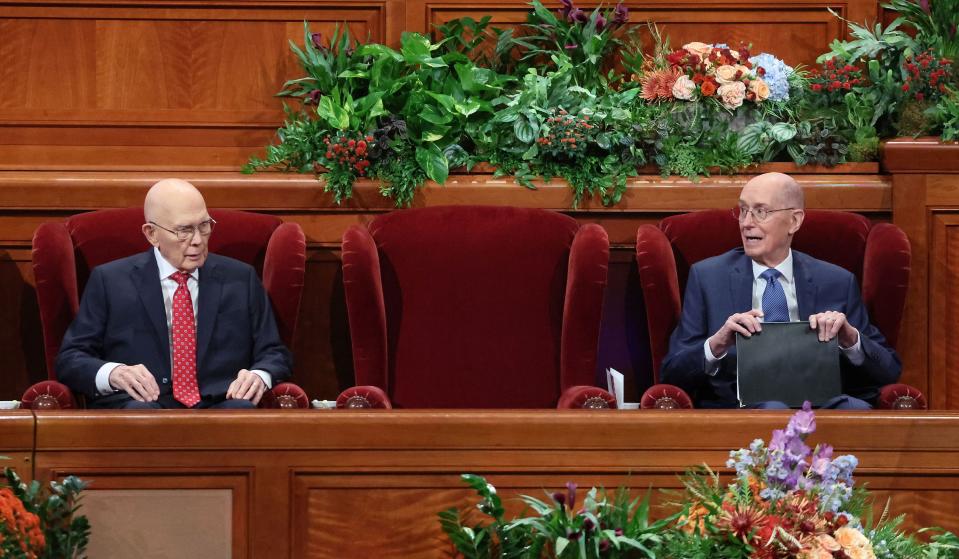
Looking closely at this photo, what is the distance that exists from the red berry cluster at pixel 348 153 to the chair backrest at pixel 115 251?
25 centimetres

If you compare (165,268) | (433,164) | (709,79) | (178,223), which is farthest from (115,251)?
(709,79)

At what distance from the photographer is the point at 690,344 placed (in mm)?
3850

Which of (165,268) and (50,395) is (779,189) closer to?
(165,268)

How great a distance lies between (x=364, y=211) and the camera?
4.29 meters

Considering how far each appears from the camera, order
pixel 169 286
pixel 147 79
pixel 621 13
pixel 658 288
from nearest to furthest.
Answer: pixel 169 286 < pixel 658 288 < pixel 621 13 < pixel 147 79

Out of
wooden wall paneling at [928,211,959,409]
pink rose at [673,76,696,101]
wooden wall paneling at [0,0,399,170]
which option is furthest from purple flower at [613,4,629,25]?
wooden wall paneling at [928,211,959,409]

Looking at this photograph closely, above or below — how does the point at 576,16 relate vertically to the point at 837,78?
above

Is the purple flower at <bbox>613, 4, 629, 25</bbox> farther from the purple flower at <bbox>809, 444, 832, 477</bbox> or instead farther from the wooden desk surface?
the purple flower at <bbox>809, 444, 832, 477</bbox>

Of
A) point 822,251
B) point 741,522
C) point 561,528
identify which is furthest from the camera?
point 822,251

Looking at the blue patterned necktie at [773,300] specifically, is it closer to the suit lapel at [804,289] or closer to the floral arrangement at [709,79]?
the suit lapel at [804,289]

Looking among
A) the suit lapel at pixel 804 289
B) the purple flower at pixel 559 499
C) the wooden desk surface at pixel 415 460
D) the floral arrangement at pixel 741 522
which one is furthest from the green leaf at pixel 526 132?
the purple flower at pixel 559 499

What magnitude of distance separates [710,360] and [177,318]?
1.43 meters

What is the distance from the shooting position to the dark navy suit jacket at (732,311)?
12.5 ft

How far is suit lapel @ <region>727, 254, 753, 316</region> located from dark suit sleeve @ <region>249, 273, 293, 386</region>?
4.03 feet
